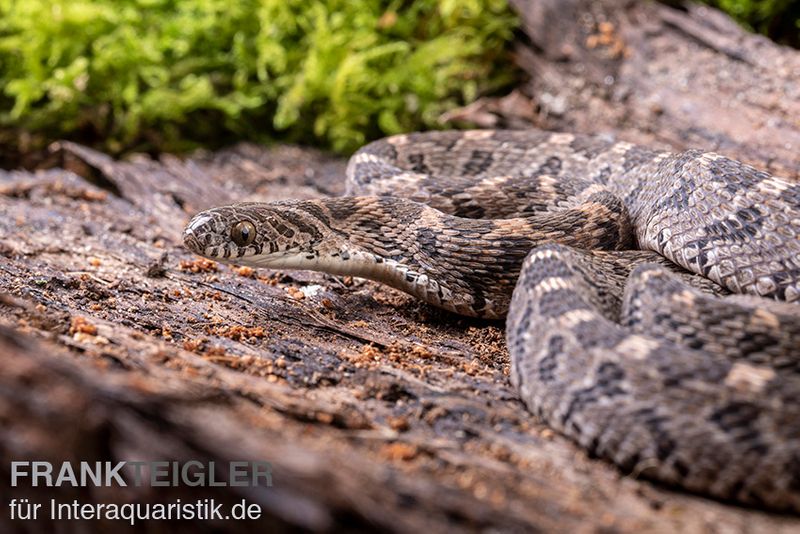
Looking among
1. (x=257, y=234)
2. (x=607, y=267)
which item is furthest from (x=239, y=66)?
(x=607, y=267)

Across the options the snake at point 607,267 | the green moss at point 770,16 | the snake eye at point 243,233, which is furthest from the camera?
the green moss at point 770,16

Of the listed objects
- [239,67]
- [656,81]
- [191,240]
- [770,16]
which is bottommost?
[191,240]

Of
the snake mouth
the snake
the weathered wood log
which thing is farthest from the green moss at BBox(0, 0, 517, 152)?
the snake mouth

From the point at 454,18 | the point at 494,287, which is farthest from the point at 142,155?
the point at 494,287

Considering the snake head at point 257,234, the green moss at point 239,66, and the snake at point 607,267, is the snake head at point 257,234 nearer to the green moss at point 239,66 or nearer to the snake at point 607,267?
the snake at point 607,267

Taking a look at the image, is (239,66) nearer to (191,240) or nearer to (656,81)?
(191,240)

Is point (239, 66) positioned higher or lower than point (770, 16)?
lower

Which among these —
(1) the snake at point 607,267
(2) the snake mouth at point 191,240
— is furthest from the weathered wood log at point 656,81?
(2) the snake mouth at point 191,240

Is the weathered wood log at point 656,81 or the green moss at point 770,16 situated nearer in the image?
the weathered wood log at point 656,81
